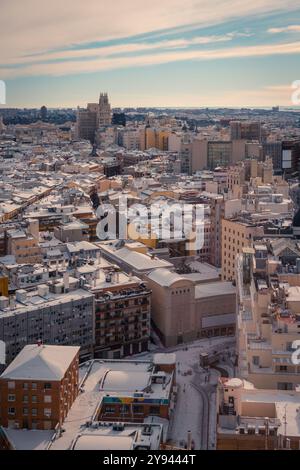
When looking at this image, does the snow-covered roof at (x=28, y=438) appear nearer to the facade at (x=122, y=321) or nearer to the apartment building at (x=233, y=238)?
the facade at (x=122, y=321)

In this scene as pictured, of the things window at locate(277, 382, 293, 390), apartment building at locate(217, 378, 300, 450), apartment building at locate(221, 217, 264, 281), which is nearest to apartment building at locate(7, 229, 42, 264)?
apartment building at locate(221, 217, 264, 281)

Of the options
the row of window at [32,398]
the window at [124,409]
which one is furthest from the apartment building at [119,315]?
the row of window at [32,398]

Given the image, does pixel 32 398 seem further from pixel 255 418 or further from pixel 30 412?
pixel 255 418

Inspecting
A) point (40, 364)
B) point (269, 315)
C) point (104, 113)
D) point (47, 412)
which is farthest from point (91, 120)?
point (47, 412)

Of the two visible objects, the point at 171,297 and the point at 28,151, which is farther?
the point at 28,151
